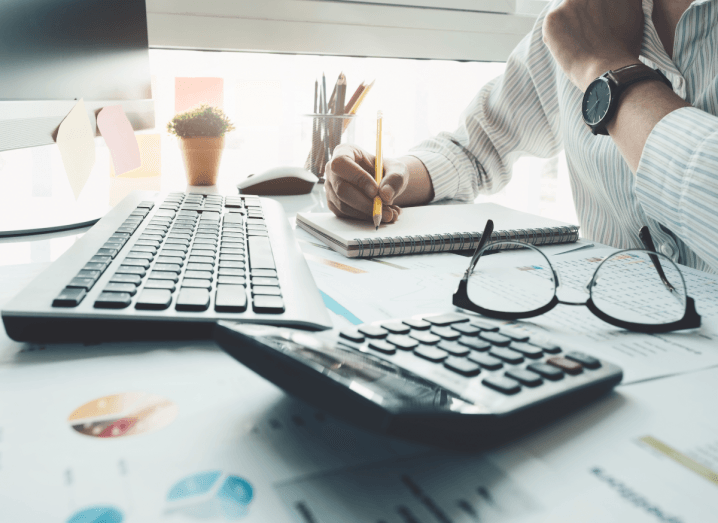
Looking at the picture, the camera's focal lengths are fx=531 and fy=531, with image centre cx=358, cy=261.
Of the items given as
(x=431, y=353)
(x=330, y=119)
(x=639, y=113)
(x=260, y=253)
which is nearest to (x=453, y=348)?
(x=431, y=353)

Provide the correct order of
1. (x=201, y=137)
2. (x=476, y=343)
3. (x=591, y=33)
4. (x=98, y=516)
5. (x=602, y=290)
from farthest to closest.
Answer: (x=201, y=137) → (x=591, y=33) → (x=602, y=290) → (x=476, y=343) → (x=98, y=516)

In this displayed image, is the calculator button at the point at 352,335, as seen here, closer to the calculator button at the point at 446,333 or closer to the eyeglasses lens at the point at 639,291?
the calculator button at the point at 446,333

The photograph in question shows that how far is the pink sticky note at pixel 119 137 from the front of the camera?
750 millimetres

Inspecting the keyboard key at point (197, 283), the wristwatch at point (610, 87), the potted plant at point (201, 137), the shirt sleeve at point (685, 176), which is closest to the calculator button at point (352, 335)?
the keyboard key at point (197, 283)

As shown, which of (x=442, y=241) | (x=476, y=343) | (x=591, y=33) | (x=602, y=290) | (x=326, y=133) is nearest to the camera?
(x=476, y=343)

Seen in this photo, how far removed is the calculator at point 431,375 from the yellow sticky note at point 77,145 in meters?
0.52

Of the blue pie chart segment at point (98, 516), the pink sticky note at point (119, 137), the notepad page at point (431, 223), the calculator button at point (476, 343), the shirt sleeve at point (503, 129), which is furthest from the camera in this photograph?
the shirt sleeve at point (503, 129)

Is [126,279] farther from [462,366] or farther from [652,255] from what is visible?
[652,255]

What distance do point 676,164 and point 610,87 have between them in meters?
0.15

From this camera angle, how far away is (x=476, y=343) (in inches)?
11.1

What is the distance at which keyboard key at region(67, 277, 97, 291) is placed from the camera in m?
0.33

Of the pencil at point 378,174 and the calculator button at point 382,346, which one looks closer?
the calculator button at point 382,346

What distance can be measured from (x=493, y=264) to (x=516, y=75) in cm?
54

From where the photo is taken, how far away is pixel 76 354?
0.31 meters
